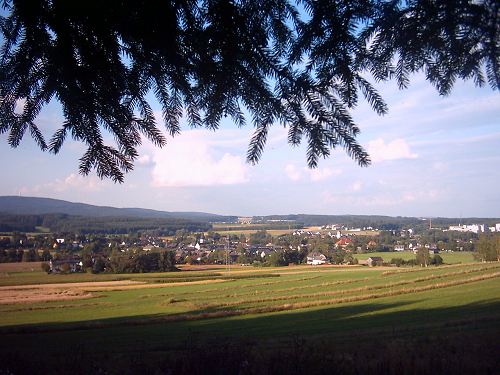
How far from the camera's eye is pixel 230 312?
18.1 metres

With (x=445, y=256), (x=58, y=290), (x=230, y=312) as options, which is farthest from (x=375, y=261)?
(x=58, y=290)

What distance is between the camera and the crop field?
9.56 m

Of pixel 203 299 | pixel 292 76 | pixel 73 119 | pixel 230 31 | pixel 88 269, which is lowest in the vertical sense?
pixel 203 299

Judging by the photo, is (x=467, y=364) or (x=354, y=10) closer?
(x=354, y=10)

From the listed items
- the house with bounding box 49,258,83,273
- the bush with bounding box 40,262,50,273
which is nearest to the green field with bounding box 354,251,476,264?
the house with bounding box 49,258,83,273

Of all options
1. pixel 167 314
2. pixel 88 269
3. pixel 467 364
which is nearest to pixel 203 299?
pixel 167 314

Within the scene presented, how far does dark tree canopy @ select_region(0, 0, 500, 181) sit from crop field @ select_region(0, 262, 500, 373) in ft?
7.61

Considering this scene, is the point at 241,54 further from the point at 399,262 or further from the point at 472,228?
the point at 472,228

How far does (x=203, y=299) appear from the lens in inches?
862

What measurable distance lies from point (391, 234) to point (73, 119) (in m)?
43.1

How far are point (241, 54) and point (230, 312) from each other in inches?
648

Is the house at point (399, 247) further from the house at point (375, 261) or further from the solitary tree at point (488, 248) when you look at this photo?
the solitary tree at point (488, 248)

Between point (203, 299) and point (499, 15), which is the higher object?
point (499, 15)

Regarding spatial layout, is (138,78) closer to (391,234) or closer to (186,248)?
(186,248)
